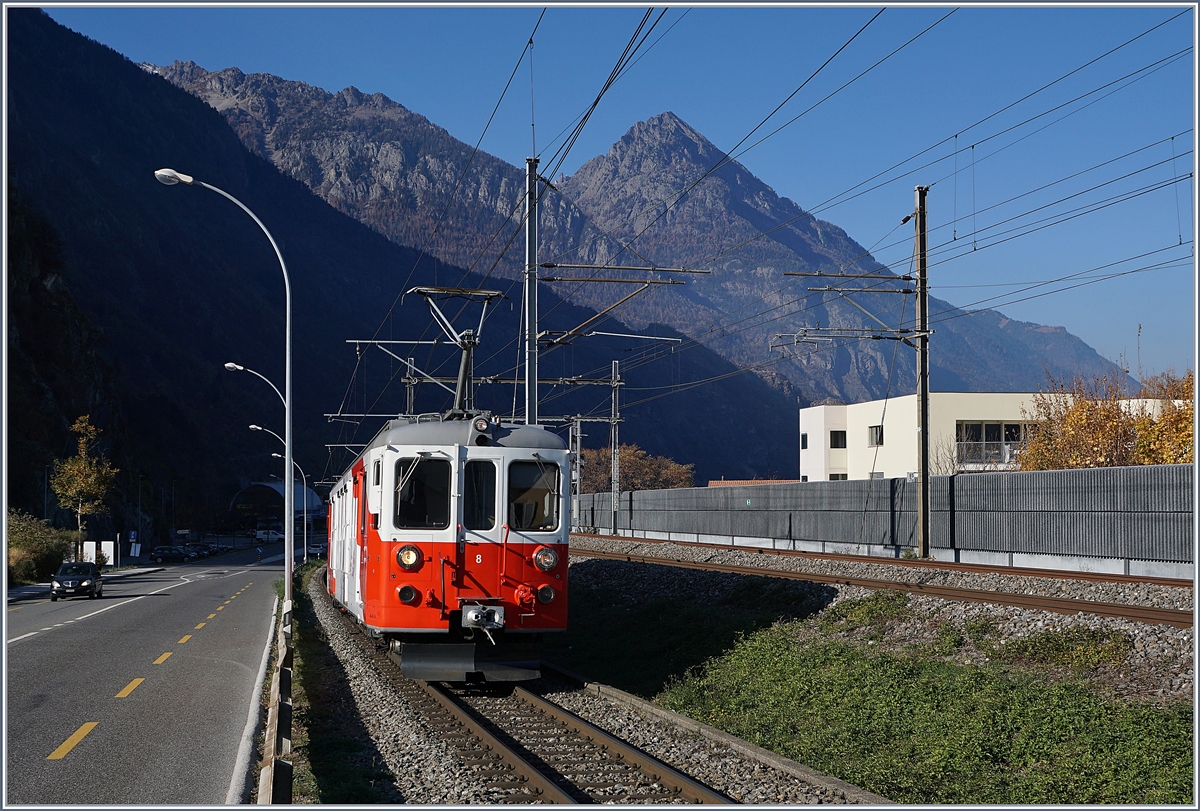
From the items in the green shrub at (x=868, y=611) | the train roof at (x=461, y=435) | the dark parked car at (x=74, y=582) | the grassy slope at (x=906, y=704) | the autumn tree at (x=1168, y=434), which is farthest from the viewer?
the autumn tree at (x=1168, y=434)

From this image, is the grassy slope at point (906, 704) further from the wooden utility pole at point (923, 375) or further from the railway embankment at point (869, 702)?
the wooden utility pole at point (923, 375)

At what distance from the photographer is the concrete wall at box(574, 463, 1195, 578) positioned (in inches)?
987

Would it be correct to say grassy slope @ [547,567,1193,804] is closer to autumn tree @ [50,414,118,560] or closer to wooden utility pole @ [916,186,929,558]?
wooden utility pole @ [916,186,929,558]

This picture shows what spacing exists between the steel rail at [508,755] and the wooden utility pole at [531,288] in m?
10.3

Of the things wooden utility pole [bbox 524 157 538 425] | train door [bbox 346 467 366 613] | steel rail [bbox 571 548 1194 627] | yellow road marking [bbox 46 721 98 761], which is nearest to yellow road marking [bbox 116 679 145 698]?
yellow road marking [bbox 46 721 98 761]

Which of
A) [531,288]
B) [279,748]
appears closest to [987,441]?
[531,288]

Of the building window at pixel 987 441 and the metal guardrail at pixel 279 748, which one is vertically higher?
the building window at pixel 987 441

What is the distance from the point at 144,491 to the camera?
96438 mm

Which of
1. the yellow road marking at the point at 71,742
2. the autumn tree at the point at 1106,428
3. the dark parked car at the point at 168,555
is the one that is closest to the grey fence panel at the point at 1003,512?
the autumn tree at the point at 1106,428

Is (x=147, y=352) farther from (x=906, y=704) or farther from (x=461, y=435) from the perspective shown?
(x=906, y=704)

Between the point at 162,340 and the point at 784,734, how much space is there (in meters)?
157

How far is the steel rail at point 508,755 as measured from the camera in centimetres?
865

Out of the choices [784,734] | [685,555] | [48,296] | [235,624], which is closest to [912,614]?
[784,734]

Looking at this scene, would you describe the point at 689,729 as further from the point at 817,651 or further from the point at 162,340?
the point at 162,340
